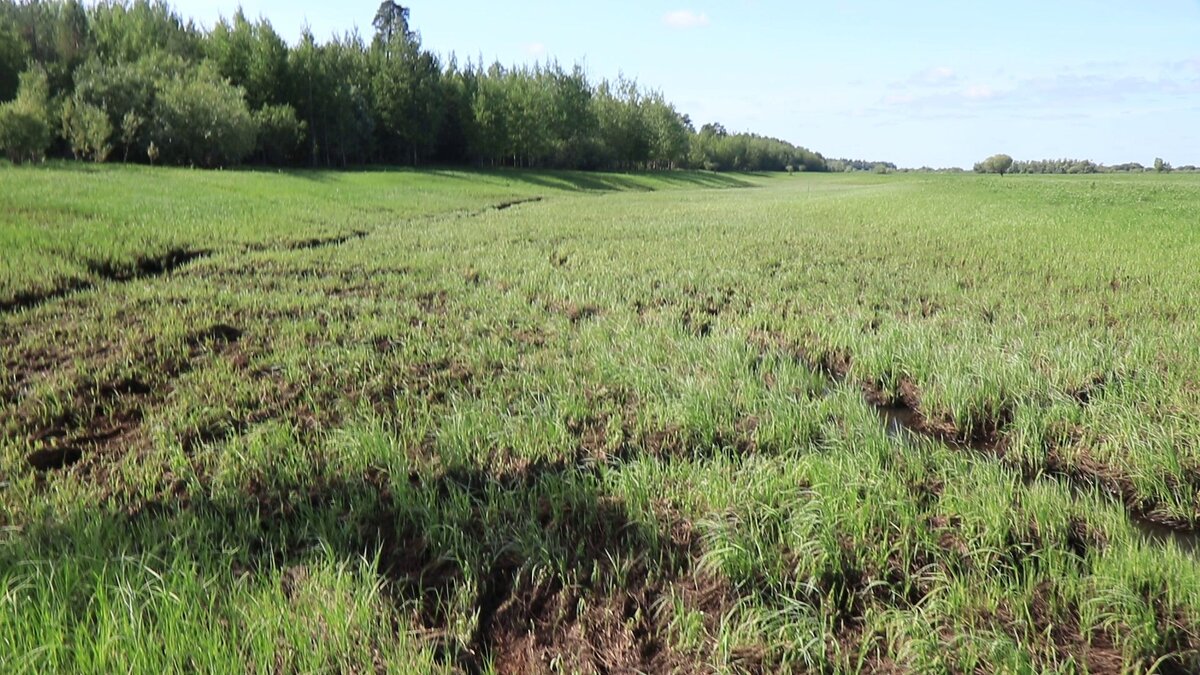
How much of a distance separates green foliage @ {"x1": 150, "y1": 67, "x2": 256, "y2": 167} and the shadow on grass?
107ft

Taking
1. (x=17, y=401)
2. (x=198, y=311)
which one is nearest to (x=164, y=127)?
(x=198, y=311)

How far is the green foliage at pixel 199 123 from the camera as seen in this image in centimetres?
2823

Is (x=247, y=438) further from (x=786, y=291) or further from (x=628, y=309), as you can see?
(x=786, y=291)

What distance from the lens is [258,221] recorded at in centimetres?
1188

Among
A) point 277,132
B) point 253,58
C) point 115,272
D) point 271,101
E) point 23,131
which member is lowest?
point 115,272

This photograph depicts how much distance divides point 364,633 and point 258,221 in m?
12.0

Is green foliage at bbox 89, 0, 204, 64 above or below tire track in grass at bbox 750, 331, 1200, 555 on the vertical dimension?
above

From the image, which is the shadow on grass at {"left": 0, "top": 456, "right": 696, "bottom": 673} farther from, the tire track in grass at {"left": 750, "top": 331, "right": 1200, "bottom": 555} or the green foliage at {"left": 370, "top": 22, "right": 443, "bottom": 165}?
the green foliage at {"left": 370, "top": 22, "right": 443, "bottom": 165}

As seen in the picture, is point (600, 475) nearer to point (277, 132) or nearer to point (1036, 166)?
point (277, 132)

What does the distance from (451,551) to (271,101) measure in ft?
150

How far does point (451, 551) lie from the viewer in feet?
7.62

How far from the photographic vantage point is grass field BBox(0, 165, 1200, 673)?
192 centimetres

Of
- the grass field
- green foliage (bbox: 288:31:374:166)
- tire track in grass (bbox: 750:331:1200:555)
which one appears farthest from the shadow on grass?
green foliage (bbox: 288:31:374:166)

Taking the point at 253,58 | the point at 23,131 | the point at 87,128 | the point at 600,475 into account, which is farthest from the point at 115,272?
the point at 253,58
